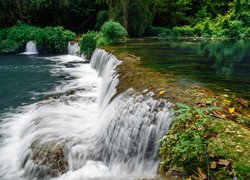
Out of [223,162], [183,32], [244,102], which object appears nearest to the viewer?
[223,162]

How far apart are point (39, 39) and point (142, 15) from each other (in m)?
8.73

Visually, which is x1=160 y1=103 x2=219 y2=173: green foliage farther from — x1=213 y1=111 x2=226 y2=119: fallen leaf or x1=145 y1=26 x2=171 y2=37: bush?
x1=145 y1=26 x2=171 y2=37: bush

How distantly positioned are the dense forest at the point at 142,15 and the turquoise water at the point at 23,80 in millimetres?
8418

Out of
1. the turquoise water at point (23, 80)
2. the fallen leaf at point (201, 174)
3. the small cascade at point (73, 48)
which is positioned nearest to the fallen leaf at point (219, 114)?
the fallen leaf at point (201, 174)

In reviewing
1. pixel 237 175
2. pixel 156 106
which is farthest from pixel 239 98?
pixel 237 175

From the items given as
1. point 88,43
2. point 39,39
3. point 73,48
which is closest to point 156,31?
point 73,48

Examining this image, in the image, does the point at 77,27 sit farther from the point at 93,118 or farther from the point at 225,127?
the point at 225,127

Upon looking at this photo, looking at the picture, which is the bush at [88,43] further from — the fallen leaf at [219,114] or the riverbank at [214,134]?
the fallen leaf at [219,114]

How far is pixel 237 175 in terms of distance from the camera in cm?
335

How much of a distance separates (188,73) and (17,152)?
5.07 metres

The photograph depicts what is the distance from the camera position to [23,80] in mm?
15461

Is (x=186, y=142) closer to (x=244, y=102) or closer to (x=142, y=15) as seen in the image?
(x=244, y=102)

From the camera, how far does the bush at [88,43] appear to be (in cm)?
1909

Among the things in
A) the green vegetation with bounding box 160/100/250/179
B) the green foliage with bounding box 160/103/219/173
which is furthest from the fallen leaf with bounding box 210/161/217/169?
the green foliage with bounding box 160/103/219/173
